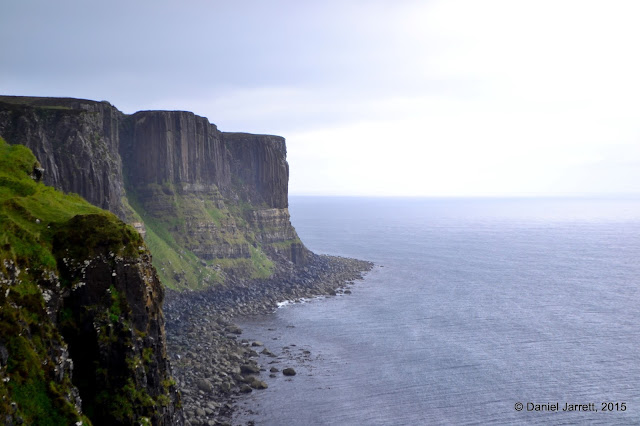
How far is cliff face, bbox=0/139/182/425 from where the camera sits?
81.2 ft

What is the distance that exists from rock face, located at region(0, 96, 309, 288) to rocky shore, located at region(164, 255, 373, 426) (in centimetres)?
599

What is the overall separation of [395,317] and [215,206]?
5607 centimetres

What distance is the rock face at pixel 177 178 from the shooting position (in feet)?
260

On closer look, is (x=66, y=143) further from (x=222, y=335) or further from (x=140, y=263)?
(x=140, y=263)

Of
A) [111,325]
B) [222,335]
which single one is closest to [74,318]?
[111,325]

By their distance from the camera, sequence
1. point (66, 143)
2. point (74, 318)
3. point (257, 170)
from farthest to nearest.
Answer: point (257, 170) < point (66, 143) < point (74, 318)

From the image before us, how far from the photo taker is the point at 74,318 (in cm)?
2952

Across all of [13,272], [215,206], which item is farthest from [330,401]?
[215,206]

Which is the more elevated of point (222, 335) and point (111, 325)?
point (111, 325)

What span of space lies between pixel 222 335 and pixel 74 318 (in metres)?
48.5

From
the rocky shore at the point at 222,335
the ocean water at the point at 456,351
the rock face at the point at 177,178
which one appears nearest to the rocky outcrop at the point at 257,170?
the rock face at the point at 177,178

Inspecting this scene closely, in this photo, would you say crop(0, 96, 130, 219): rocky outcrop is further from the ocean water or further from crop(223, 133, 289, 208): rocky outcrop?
crop(223, 133, 289, 208): rocky outcrop

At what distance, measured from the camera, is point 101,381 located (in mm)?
29297

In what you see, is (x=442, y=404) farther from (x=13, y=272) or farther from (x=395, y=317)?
(x=13, y=272)
